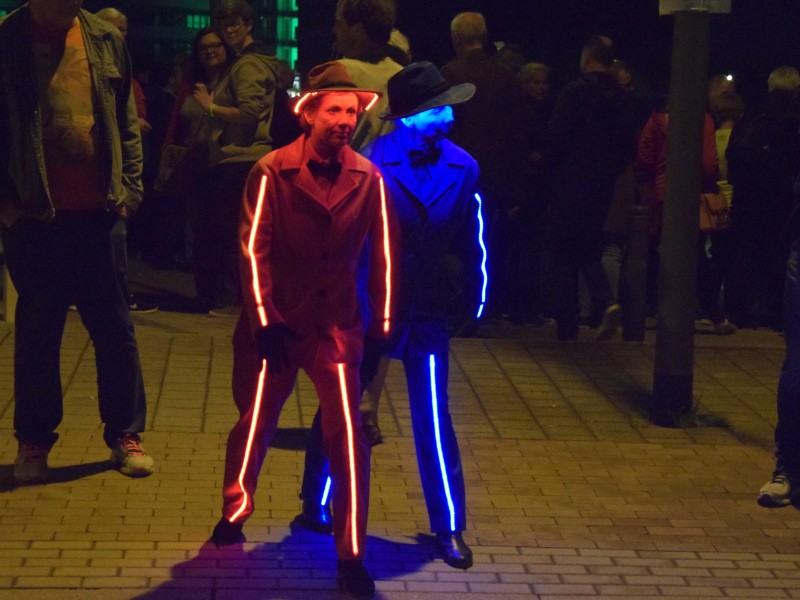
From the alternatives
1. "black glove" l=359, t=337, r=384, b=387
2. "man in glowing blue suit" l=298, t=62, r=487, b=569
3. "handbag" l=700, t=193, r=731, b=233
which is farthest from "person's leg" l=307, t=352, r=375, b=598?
"handbag" l=700, t=193, r=731, b=233

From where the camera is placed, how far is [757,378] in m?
9.43

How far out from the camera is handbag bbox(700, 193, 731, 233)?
10.8m

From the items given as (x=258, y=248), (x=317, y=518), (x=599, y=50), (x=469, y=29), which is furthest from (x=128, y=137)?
(x=599, y=50)

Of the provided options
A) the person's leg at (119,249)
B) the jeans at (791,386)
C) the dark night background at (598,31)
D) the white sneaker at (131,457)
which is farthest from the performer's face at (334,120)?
the dark night background at (598,31)

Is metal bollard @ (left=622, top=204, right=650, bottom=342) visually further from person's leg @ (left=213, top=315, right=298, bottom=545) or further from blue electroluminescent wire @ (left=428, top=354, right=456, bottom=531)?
person's leg @ (left=213, top=315, right=298, bottom=545)

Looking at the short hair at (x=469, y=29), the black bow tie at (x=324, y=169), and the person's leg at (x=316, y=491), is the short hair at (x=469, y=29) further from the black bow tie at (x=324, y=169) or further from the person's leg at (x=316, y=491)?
the black bow tie at (x=324, y=169)

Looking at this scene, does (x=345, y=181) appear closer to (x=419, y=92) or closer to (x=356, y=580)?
(x=419, y=92)

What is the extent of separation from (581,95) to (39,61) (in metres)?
4.68

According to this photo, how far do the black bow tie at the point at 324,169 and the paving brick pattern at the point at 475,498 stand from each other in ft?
4.52

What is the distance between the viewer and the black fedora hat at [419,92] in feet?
18.7

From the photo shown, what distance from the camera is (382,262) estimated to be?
5.54 m

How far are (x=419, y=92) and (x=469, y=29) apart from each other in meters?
4.52

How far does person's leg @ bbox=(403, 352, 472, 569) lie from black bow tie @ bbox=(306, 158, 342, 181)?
0.76 m

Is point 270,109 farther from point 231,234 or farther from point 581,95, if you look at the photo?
point 581,95
